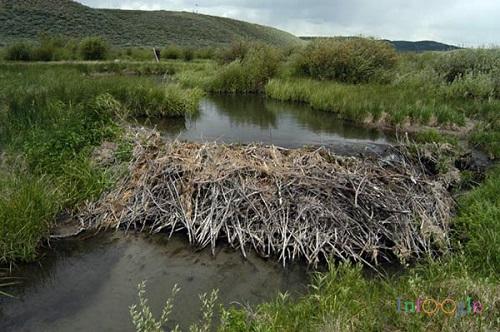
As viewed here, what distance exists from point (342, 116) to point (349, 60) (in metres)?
6.91

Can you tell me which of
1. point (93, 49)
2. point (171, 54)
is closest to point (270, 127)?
point (93, 49)

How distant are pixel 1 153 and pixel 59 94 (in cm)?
362

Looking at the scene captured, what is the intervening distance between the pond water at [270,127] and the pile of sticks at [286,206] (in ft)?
9.21

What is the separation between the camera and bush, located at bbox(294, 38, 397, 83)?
20359 mm

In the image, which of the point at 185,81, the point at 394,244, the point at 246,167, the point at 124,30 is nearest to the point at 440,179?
the point at 394,244

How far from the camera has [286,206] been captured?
632 cm

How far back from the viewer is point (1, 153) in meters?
7.54

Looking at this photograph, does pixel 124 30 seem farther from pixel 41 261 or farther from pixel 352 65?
pixel 41 261

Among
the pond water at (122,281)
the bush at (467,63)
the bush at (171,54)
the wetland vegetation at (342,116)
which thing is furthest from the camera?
the bush at (171,54)

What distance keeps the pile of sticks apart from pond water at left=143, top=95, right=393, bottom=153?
9.21 feet

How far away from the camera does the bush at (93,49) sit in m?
36.0

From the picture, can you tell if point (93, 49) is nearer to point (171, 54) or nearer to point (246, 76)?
point (171, 54)

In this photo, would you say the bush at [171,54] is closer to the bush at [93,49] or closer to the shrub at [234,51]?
the bush at [93,49]

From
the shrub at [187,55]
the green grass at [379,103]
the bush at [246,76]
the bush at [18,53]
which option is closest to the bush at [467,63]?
the green grass at [379,103]
